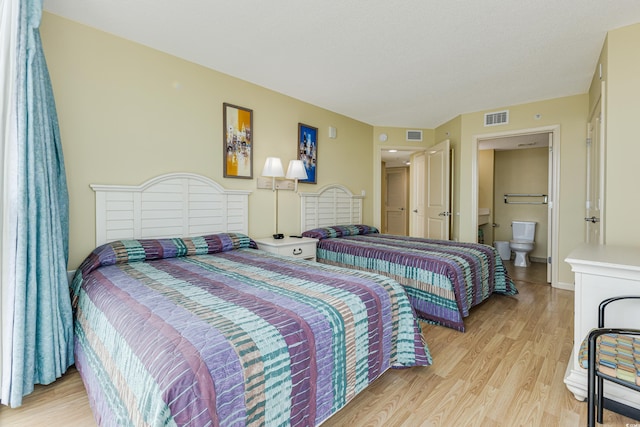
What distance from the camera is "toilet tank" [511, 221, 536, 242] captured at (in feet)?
17.7

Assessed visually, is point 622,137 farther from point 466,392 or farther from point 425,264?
point 466,392

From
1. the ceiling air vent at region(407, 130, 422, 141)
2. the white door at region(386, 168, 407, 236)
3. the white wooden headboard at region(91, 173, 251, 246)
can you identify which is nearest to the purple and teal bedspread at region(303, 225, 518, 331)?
the white wooden headboard at region(91, 173, 251, 246)

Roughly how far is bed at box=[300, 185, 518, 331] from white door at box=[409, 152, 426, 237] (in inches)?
72.0

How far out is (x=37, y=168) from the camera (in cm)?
171

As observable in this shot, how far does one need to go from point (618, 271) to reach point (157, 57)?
352 cm

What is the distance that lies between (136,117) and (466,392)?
309 centimetres

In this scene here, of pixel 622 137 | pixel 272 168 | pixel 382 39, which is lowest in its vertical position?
pixel 272 168

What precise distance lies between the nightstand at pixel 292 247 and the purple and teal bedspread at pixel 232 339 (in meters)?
0.96

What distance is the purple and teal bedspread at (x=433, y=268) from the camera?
256 cm

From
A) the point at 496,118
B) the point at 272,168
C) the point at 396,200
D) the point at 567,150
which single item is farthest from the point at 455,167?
the point at 396,200

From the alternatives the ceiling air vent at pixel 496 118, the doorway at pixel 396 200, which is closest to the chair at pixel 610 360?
the ceiling air vent at pixel 496 118

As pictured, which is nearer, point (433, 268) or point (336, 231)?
point (433, 268)

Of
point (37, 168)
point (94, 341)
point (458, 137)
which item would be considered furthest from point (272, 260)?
point (458, 137)

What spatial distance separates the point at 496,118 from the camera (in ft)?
13.8
